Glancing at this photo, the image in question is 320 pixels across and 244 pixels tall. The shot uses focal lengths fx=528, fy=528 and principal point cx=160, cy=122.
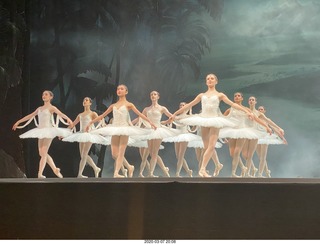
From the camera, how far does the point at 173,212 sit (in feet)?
16.9

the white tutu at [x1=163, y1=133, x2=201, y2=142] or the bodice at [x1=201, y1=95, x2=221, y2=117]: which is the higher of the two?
the bodice at [x1=201, y1=95, x2=221, y2=117]

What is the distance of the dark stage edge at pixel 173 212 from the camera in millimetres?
5102

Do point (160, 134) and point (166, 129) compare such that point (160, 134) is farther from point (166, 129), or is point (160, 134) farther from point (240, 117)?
point (240, 117)

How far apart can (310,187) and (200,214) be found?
110 cm

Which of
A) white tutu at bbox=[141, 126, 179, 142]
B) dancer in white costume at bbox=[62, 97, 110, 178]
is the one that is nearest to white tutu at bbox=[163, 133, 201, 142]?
white tutu at bbox=[141, 126, 179, 142]

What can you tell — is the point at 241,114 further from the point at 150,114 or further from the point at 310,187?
the point at 310,187

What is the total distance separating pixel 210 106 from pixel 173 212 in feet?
6.91

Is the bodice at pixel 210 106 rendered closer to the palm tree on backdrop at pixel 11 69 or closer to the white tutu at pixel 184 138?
the white tutu at pixel 184 138

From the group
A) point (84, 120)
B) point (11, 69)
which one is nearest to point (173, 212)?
point (84, 120)

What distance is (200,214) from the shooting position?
514 cm

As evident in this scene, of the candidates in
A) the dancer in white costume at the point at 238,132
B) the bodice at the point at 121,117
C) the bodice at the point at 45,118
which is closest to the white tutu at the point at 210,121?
the dancer in white costume at the point at 238,132

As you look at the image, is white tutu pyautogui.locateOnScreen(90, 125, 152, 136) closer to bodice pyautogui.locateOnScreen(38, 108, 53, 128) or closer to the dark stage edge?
bodice pyautogui.locateOnScreen(38, 108, 53, 128)

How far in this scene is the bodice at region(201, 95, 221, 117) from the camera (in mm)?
6840

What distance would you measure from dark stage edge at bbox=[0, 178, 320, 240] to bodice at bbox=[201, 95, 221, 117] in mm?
1777
